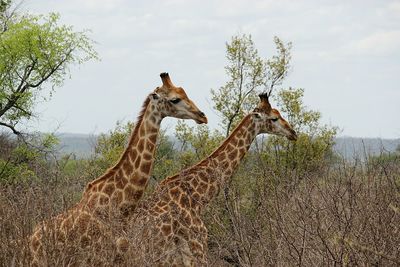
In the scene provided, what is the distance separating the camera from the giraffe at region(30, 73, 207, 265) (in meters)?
8.84

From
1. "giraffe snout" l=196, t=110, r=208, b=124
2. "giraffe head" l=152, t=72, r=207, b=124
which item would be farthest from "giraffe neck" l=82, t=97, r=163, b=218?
"giraffe snout" l=196, t=110, r=208, b=124

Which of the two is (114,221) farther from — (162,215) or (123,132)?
(123,132)

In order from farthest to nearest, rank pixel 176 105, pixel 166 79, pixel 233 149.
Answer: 1. pixel 233 149
2. pixel 166 79
3. pixel 176 105

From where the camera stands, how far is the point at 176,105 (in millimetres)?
10180

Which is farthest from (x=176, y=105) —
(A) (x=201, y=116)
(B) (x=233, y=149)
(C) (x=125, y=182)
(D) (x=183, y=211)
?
(B) (x=233, y=149)

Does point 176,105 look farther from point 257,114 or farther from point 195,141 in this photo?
point 195,141

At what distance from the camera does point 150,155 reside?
1002 centimetres

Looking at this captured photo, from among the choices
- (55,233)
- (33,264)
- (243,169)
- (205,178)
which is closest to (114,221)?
(55,233)

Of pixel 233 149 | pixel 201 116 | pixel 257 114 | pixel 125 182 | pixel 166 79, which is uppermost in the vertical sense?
pixel 166 79

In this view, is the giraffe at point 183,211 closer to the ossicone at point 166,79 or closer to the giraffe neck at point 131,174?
the giraffe neck at point 131,174

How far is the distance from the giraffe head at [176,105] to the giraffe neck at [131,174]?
12 centimetres

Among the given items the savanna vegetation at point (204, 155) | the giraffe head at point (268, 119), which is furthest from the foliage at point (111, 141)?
the giraffe head at point (268, 119)

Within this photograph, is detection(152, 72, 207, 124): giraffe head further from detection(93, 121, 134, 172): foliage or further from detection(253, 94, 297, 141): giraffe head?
detection(93, 121, 134, 172): foliage

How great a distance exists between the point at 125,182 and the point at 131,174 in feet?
0.47
